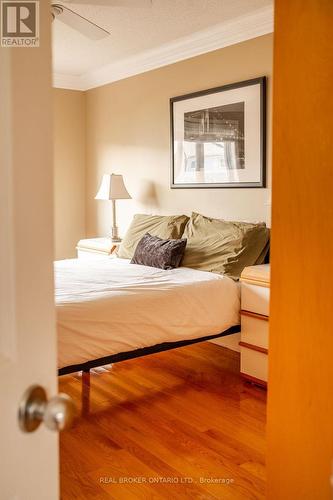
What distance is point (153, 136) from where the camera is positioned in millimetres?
4898

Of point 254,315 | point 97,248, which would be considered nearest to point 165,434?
point 254,315

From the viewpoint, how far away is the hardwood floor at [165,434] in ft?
7.05

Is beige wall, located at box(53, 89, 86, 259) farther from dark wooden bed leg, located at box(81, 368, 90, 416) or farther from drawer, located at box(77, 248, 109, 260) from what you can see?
dark wooden bed leg, located at box(81, 368, 90, 416)

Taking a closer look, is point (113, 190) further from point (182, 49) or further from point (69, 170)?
point (182, 49)

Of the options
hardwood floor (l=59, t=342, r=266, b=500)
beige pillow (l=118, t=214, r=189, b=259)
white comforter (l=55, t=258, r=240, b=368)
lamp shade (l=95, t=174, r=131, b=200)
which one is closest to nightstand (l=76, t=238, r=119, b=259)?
beige pillow (l=118, t=214, r=189, b=259)

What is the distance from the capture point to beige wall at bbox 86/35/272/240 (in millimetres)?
4008

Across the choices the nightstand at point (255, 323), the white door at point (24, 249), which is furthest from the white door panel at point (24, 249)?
the nightstand at point (255, 323)

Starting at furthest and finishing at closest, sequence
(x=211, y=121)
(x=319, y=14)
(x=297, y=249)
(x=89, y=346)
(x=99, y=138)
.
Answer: (x=99, y=138) < (x=211, y=121) < (x=89, y=346) < (x=297, y=249) < (x=319, y=14)

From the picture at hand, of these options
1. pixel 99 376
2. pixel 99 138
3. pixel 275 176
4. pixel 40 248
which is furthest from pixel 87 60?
pixel 40 248

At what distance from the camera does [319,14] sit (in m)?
1.45

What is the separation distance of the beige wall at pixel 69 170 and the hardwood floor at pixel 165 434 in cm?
258

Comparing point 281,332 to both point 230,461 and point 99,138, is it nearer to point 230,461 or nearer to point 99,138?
point 230,461

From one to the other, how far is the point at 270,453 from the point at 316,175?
91 centimetres
